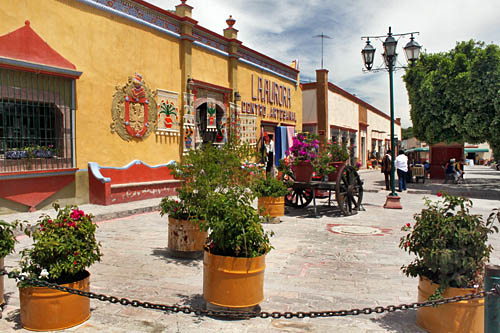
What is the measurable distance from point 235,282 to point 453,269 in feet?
5.82

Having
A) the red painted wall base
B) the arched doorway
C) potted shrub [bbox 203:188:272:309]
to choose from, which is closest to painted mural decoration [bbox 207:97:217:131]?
the arched doorway

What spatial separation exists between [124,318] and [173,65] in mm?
9888

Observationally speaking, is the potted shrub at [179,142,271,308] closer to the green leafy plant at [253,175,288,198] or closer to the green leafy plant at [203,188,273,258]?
the green leafy plant at [203,188,273,258]

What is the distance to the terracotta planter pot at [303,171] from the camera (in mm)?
8636

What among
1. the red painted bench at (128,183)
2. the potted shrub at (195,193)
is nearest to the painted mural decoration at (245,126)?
the red painted bench at (128,183)

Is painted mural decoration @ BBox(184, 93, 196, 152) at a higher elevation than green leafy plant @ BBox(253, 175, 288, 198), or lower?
higher

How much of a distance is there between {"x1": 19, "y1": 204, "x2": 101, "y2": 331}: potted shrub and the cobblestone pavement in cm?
15

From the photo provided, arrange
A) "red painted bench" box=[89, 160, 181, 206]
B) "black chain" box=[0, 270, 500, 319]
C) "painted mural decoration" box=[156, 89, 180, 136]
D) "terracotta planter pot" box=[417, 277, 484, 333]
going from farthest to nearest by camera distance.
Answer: "painted mural decoration" box=[156, 89, 180, 136]
"red painted bench" box=[89, 160, 181, 206]
"terracotta planter pot" box=[417, 277, 484, 333]
"black chain" box=[0, 270, 500, 319]

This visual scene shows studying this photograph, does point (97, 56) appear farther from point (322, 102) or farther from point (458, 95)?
point (322, 102)

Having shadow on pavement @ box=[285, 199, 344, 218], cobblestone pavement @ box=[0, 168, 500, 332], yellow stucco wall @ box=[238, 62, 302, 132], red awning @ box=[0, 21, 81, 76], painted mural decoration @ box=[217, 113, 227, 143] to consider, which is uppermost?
yellow stucco wall @ box=[238, 62, 302, 132]

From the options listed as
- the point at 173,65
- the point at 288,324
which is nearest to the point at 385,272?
the point at 288,324

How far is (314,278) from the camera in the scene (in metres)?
4.70

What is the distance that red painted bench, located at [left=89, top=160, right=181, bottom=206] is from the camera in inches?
372

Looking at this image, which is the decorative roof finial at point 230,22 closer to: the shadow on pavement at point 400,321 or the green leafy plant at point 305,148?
the green leafy plant at point 305,148
